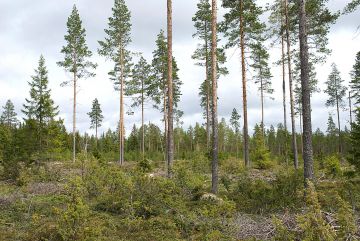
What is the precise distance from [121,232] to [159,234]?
1.03m

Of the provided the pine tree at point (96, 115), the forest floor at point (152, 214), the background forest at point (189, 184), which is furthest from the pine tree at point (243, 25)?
the pine tree at point (96, 115)

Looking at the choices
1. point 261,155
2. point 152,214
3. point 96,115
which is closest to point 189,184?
point 152,214

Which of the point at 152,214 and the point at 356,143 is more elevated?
the point at 356,143

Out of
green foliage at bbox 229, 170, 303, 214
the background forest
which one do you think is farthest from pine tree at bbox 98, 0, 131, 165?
green foliage at bbox 229, 170, 303, 214

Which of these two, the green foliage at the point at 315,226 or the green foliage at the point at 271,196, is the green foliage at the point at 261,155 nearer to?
the green foliage at the point at 271,196

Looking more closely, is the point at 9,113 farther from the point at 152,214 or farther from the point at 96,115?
the point at 152,214

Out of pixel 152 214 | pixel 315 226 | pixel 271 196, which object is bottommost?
pixel 152 214

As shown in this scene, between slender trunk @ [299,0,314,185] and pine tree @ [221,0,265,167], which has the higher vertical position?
pine tree @ [221,0,265,167]

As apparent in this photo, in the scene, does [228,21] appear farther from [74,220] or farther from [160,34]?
[74,220]

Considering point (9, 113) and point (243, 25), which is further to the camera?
point (9, 113)

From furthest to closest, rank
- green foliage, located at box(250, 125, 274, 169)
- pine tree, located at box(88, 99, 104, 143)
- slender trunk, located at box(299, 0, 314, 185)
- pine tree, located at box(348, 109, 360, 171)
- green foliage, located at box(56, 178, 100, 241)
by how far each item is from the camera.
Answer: pine tree, located at box(88, 99, 104, 143) < green foliage, located at box(250, 125, 274, 169) < pine tree, located at box(348, 109, 360, 171) < slender trunk, located at box(299, 0, 314, 185) < green foliage, located at box(56, 178, 100, 241)

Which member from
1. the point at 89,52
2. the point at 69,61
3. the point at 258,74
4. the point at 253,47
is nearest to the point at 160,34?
the point at 89,52

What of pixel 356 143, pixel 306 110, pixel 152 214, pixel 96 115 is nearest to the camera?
pixel 152 214

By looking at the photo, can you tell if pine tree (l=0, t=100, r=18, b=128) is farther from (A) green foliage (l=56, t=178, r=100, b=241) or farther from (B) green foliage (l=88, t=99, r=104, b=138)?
(A) green foliage (l=56, t=178, r=100, b=241)
